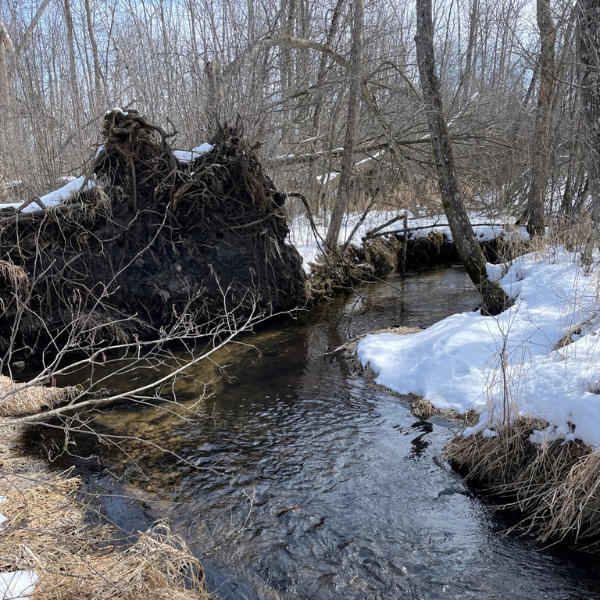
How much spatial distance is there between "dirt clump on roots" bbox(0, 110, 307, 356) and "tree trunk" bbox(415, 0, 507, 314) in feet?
9.00

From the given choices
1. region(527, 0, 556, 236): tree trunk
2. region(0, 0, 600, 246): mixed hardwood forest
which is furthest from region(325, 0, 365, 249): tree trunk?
region(527, 0, 556, 236): tree trunk

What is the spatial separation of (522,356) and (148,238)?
622 cm

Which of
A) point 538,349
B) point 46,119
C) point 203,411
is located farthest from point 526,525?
point 46,119

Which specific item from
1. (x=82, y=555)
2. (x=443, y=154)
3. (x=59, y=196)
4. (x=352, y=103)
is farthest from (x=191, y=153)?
(x=82, y=555)

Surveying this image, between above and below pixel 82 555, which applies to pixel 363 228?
above

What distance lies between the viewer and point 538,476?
13.0 feet

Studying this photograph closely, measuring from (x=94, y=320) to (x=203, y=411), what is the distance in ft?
8.89

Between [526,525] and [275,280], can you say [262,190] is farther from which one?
[526,525]

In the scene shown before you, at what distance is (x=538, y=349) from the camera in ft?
18.2

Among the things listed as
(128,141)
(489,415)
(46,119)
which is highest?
(46,119)

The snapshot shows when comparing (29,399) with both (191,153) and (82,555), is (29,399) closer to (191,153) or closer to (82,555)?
(82,555)

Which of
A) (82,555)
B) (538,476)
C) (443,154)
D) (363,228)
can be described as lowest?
(538,476)

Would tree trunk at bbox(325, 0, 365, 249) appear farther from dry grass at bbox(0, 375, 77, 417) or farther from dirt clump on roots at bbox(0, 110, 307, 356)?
dry grass at bbox(0, 375, 77, 417)

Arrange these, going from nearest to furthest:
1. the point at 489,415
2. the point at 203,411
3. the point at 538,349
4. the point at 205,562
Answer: the point at 205,562
the point at 489,415
the point at 538,349
the point at 203,411
